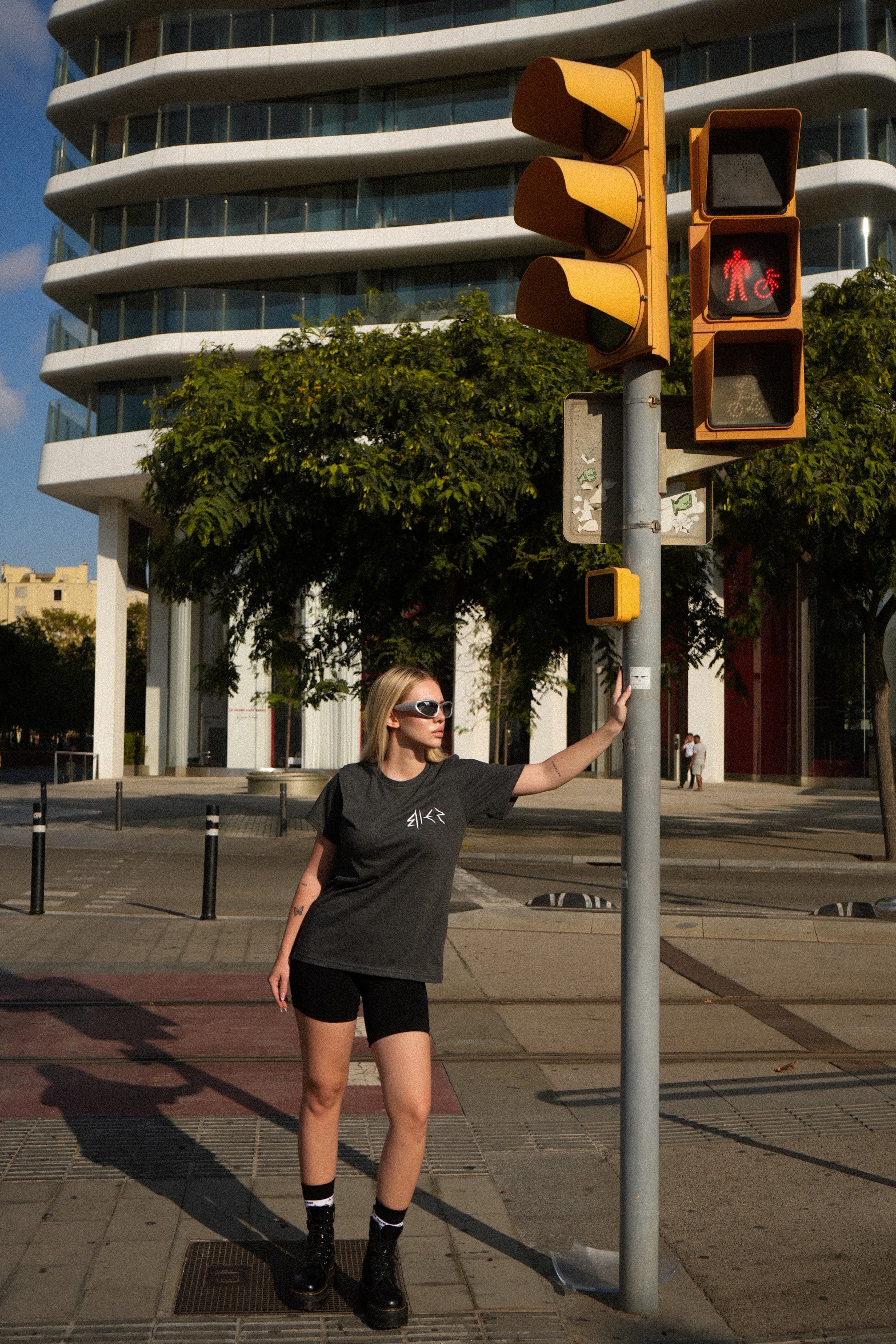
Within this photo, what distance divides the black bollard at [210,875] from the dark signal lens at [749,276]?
25.3ft

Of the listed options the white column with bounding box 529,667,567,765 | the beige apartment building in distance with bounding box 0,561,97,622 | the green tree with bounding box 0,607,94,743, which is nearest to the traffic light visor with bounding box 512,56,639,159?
the white column with bounding box 529,667,567,765

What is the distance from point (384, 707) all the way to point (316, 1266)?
5.00ft

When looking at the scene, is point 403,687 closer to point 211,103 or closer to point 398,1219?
point 398,1219

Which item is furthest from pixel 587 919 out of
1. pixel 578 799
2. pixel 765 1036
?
pixel 578 799

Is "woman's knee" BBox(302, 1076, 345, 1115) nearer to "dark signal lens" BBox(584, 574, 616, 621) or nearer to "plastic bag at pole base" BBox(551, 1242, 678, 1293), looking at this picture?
"plastic bag at pole base" BBox(551, 1242, 678, 1293)

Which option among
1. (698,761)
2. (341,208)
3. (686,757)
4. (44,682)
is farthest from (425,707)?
(44,682)

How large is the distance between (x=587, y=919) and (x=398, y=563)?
753 cm

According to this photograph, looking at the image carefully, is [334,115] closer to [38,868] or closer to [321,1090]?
[38,868]

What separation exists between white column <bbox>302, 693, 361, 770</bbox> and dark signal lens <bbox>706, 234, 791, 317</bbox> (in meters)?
36.1

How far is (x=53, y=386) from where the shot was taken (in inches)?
1542

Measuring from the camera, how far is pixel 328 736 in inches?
1569

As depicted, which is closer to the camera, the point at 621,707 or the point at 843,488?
the point at 621,707

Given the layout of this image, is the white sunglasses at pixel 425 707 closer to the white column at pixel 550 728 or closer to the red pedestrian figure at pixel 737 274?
the red pedestrian figure at pixel 737 274

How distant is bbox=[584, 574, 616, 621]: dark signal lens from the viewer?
139 inches
